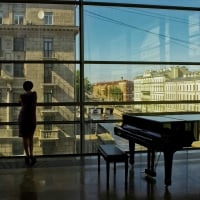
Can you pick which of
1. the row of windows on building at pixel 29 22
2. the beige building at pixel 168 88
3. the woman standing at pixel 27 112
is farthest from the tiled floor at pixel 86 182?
the row of windows on building at pixel 29 22

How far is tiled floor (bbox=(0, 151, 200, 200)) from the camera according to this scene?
444cm

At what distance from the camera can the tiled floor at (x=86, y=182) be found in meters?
4.44

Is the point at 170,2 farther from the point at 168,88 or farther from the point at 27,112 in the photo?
the point at 27,112

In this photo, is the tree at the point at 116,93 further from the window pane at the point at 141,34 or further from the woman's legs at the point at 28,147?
the woman's legs at the point at 28,147

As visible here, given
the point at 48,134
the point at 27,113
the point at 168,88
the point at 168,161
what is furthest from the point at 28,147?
the point at 168,88

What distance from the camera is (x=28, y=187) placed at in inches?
188

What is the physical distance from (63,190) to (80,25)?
3557mm

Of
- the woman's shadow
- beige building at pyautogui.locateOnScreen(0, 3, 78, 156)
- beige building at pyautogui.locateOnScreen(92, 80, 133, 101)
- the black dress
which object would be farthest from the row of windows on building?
the woman's shadow

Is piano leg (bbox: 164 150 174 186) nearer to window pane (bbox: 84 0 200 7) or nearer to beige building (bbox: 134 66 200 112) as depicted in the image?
beige building (bbox: 134 66 200 112)

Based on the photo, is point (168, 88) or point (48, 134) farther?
point (168, 88)

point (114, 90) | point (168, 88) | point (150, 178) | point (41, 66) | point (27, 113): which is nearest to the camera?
point (150, 178)

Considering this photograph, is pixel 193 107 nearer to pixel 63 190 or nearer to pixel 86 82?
pixel 86 82

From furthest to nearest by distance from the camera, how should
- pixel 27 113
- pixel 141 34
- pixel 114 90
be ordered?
pixel 141 34
pixel 114 90
pixel 27 113

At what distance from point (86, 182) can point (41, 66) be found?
290cm
